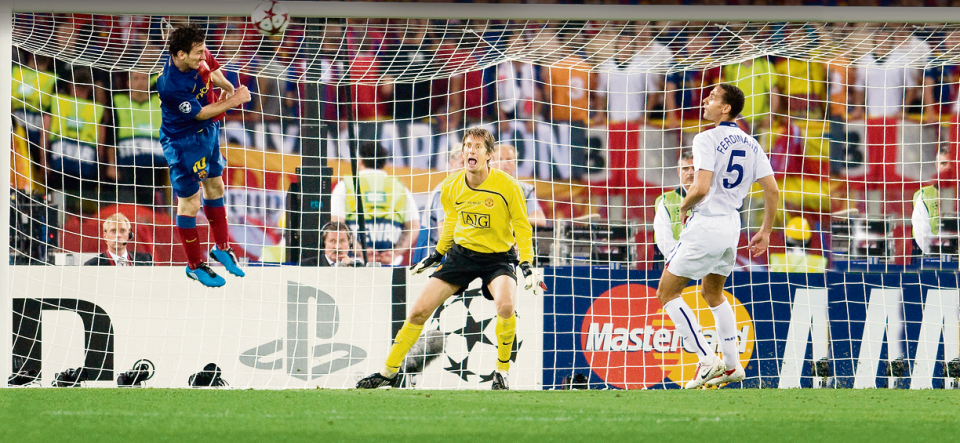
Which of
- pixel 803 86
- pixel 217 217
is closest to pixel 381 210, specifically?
pixel 217 217

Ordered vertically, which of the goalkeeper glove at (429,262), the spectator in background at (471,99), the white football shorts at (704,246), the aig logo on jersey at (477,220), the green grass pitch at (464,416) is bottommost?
the green grass pitch at (464,416)

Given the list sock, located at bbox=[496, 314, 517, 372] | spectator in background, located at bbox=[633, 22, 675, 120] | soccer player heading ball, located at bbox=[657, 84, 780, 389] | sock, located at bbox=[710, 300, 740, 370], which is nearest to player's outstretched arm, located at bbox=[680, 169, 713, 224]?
→ soccer player heading ball, located at bbox=[657, 84, 780, 389]

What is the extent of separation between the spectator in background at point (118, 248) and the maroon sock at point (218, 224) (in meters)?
2.11

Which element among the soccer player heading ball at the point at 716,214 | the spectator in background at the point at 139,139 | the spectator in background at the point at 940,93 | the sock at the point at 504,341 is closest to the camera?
the soccer player heading ball at the point at 716,214

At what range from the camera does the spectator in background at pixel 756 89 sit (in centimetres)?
821

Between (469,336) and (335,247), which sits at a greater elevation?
(335,247)

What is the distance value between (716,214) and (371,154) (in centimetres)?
357

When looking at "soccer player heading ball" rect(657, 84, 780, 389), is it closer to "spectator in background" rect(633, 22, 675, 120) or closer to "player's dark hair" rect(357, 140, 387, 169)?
"spectator in background" rect(633, 22, 675, 120)

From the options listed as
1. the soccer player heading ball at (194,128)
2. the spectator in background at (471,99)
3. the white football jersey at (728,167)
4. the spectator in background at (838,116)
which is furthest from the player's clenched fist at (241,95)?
the spectator in background at (838,116)

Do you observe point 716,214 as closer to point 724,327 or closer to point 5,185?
point 724,327

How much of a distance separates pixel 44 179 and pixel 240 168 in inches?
56.4

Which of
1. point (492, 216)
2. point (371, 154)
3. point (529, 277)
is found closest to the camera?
point (529, 277)

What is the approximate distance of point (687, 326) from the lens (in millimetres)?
5449

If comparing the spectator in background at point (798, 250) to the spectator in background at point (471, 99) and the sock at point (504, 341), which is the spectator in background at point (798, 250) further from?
the sock at point (504, 341)
